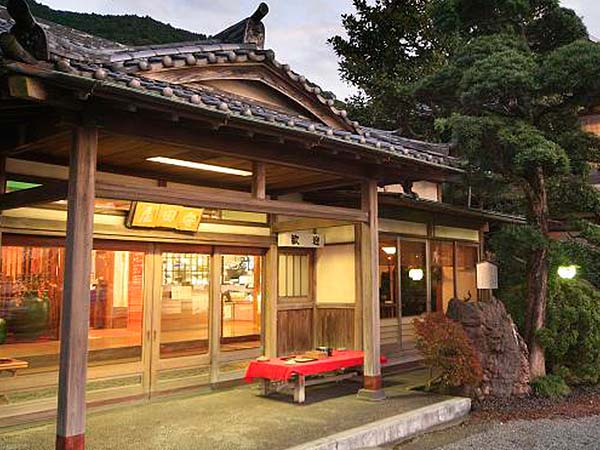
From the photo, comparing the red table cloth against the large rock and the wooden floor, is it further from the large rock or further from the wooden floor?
Answer: the large rock

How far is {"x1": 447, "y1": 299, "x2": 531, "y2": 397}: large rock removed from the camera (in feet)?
29.6

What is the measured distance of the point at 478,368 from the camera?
8680 mm

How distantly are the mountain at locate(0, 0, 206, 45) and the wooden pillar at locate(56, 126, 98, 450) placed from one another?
2488 cm

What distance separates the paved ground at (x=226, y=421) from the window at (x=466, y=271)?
18.7ft

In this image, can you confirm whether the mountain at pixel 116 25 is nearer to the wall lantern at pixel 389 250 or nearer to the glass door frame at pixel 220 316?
the wall lantern at pixel 389 250

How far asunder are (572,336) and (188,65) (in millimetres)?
7965

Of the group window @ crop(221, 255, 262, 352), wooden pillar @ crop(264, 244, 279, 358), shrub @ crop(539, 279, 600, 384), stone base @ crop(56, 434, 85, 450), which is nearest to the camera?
stone base @ crop(56, 434, 85, 450)

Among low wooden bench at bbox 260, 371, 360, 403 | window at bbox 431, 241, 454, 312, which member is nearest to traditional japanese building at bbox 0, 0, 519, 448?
low wooden bench at bbox 260, 371, 360, 403

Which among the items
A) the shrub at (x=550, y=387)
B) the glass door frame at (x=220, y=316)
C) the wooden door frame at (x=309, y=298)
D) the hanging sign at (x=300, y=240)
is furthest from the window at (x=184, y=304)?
the shrub at (x=550, y=387)

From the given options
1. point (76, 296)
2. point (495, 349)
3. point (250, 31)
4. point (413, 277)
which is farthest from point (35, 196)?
point (413, 277)

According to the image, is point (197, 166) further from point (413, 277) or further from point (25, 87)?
point (413, 277)

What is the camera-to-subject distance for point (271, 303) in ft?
32.7

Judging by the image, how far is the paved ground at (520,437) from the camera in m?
6.88

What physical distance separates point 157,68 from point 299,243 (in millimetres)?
4960
